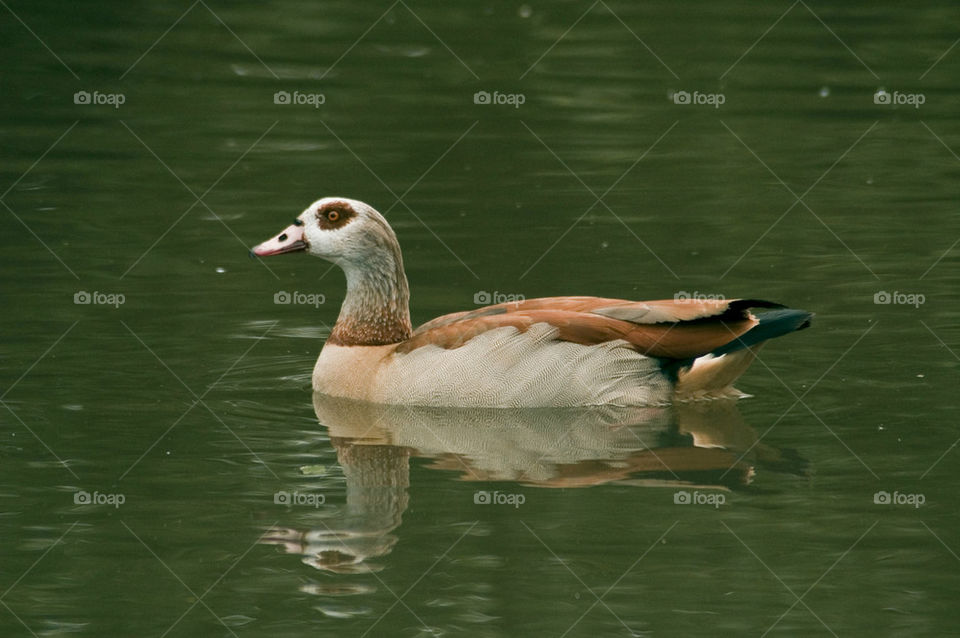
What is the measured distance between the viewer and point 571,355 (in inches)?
520

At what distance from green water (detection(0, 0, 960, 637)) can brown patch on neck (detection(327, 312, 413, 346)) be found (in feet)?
1.70

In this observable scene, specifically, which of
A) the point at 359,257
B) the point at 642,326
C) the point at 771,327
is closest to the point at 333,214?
the point at 359,257

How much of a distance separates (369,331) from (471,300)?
1.50 m

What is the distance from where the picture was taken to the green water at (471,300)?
987 cm

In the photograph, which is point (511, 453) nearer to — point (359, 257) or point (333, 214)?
point (359, 257)

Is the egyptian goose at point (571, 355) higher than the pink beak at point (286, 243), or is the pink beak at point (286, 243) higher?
the pink beak at point (286, 243)

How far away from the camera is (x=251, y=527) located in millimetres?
10656

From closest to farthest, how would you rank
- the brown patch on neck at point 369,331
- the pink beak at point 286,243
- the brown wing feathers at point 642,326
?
the brown wing feathers at point 642,326, the pink beak at point 286,243, the brown patch on neck at point 369,331

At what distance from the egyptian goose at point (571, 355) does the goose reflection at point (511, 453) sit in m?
0.12

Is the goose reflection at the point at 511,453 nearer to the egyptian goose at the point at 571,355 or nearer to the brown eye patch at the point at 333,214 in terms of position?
the egyptian goose at the point at 571,355

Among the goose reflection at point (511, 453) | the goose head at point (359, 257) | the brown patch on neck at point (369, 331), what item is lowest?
the goose reflection at point (511, 453)

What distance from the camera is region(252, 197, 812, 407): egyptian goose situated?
43.2 feet

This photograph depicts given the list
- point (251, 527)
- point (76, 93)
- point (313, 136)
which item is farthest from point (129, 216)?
point (251, 527)

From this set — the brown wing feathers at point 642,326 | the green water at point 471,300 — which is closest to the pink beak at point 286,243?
the green water at point 471,300
